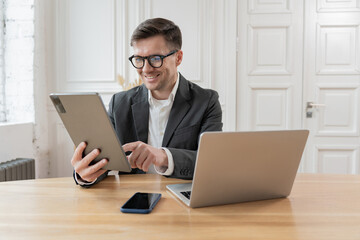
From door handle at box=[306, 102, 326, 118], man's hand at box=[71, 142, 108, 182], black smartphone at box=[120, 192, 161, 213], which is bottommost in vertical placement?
black smartphone at box=[120, 192, 161, 213]

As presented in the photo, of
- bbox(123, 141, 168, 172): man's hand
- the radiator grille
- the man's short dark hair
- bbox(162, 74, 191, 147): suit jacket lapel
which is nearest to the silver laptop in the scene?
bbox(123, 141, 168, 172): man's hand

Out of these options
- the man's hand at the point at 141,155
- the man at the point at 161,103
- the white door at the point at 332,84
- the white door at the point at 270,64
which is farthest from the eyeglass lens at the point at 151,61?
the white door at the point at 332,84

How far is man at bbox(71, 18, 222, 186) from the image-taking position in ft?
5.02

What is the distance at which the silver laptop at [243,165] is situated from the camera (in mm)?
828

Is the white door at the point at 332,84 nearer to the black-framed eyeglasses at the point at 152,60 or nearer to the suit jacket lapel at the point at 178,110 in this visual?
the suit jacket lapel at the point at 178,110

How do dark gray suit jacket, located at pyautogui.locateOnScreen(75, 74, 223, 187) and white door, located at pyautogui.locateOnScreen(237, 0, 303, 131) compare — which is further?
white door, located at pyautogui.locateOnScreen(237, 0, 303, 131)

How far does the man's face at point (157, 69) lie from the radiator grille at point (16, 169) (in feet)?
4.58

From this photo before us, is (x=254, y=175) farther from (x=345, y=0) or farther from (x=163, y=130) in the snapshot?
(x=345, y=0)

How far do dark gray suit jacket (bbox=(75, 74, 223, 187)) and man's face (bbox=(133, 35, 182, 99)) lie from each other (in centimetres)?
8

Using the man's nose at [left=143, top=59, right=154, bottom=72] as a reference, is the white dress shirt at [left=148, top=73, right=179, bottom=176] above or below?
below

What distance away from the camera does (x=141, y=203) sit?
0.93 meters

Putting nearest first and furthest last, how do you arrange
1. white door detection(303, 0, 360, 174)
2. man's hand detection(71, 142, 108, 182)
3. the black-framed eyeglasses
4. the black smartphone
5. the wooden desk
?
the wooden desk, the black smartphone, man's hand detection(71, 142, 108, 182), the black-framed eyeglasses, white door detection(303, 0, 360, 174)

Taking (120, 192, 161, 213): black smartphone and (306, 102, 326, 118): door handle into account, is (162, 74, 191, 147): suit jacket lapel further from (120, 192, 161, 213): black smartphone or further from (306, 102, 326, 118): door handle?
(306, 102, 326, 118): door handle

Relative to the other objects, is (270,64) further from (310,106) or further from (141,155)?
(141,155)
